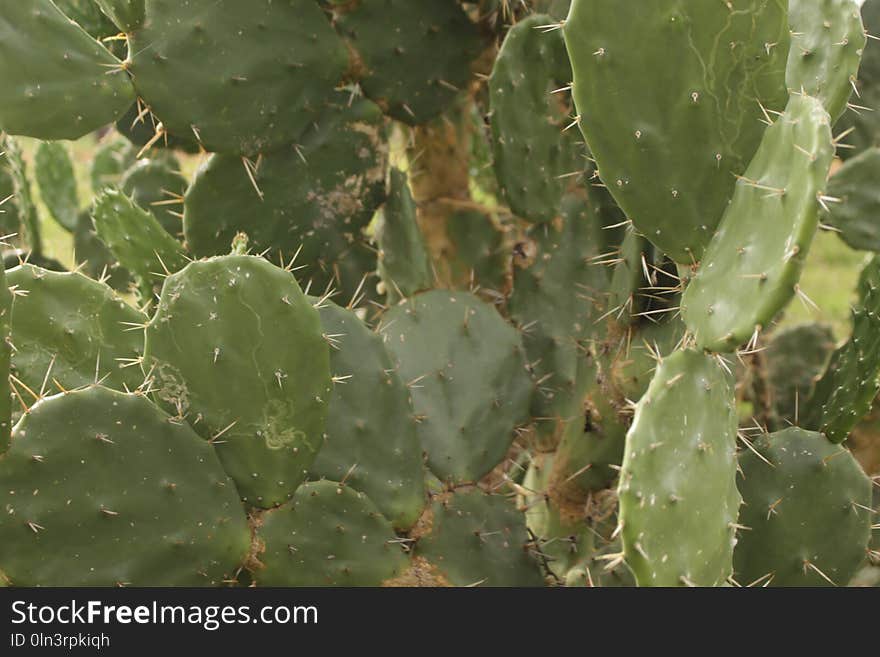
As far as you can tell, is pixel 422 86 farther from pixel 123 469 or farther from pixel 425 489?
pixel 123 469

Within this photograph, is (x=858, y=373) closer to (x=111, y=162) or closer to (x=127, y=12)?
(x=127, y=12)

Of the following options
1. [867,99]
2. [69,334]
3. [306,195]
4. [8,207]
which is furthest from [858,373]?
[8,207]

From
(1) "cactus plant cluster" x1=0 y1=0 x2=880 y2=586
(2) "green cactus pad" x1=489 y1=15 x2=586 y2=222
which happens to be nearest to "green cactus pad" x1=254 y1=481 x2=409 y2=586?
(1) "cactus plant cluster" x1=0 y1=0 x2=880 y2=586

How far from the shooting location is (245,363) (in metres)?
1.45

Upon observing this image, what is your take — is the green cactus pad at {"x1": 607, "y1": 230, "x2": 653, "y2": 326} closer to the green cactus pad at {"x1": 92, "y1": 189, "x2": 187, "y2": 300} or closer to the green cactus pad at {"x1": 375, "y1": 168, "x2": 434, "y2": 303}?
the green cactus pad at {"x1": 375, "y1": 168, "x2": 434, "y2": 303}

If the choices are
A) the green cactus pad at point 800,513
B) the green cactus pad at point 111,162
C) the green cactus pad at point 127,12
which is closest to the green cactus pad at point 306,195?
the green cactus pad at point 127,12

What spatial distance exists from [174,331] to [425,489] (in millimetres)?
547

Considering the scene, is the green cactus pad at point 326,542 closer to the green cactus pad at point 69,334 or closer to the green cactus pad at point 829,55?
the green cactus pad at point 69,334

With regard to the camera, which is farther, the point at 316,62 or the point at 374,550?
the point at 316,62

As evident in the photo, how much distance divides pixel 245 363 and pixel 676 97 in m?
0.63

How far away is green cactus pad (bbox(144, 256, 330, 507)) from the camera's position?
1.43 m

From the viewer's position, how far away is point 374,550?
168 centimetres

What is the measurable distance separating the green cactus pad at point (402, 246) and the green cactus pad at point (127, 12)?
0.61m

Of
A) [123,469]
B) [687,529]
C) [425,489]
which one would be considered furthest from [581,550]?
[123,469]
